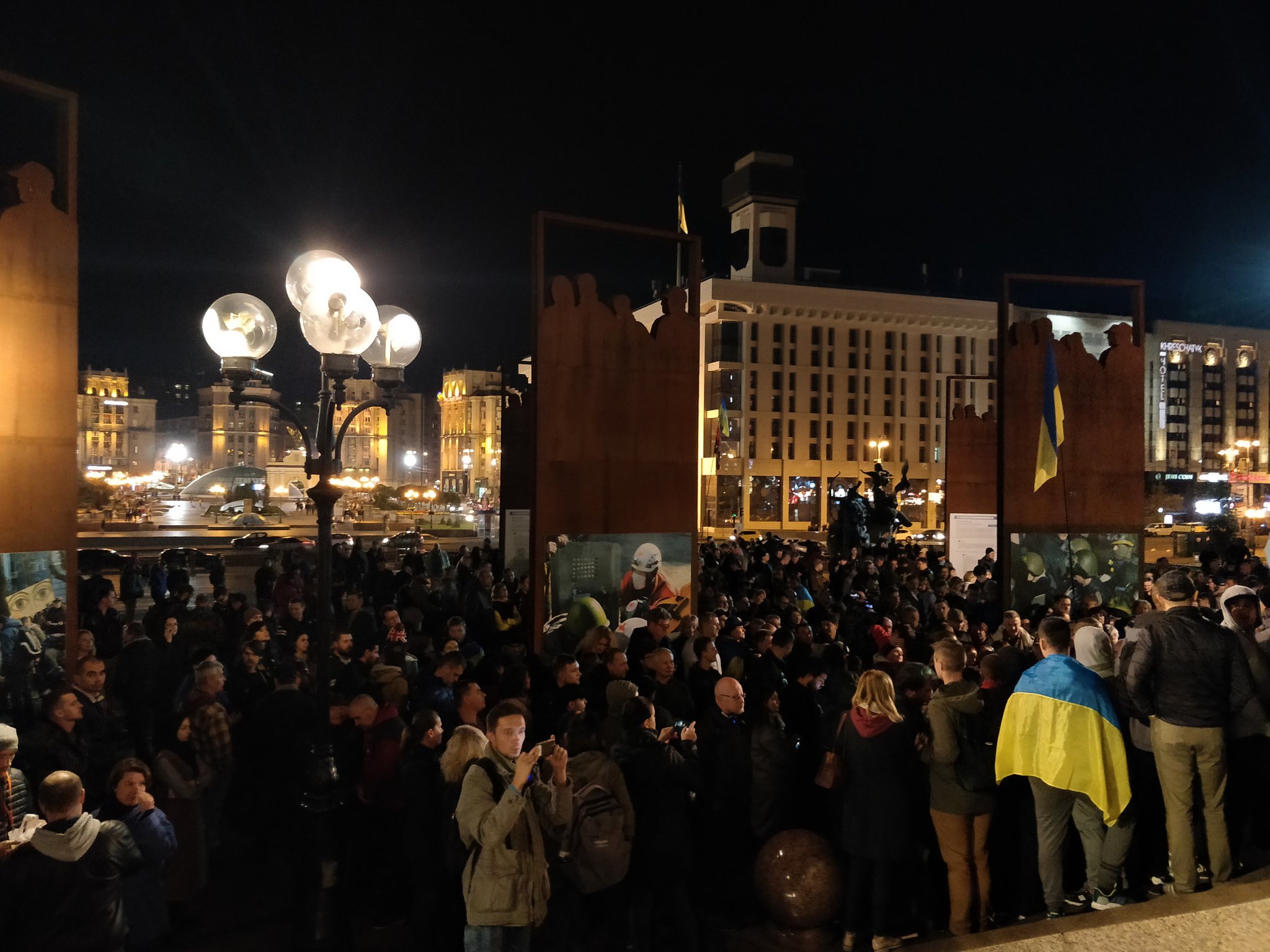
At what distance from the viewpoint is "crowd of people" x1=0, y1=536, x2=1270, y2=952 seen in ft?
14.8

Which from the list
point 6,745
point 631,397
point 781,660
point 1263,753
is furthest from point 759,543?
point 6,745

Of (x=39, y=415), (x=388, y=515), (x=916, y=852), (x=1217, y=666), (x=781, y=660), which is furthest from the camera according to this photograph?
(x=388, y=515)

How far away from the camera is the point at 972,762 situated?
5.23m

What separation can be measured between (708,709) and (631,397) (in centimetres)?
630

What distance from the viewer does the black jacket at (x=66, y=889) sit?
161 inches

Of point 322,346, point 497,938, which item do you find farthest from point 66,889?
point 322,346

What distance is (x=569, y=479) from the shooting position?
11.2 meters

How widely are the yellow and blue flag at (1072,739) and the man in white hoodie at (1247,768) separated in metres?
0.93

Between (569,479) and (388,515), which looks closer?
(569,479)

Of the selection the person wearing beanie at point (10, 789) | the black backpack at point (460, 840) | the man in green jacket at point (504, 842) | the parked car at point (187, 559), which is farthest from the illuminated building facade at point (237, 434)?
the man in green jacket at point (504, 842)

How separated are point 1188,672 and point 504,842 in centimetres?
371

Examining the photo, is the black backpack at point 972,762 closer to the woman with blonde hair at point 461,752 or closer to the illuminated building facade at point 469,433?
the woman with blonde hair at point 461,752

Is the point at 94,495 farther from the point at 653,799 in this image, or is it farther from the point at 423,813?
the point at 653,799

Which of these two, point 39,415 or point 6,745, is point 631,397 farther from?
point 6,745
